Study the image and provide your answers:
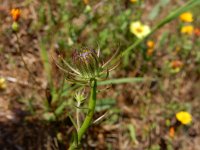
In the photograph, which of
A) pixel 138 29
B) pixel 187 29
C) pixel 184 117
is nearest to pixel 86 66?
pixel 184 117

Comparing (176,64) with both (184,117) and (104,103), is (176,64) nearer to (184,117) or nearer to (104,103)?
(184,117)

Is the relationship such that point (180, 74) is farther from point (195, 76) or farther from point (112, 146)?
point (112, 146)

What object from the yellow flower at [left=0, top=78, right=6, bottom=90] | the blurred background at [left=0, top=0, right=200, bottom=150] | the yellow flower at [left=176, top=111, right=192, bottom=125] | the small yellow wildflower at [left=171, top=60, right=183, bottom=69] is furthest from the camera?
the small yellow wildflower at [left=171, top=60, right=183, bottom=69]

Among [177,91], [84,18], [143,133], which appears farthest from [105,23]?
[143,133]

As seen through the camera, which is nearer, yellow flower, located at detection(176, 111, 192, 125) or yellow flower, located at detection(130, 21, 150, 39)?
yellow flower, located at detection(176, 111, 192, 125)

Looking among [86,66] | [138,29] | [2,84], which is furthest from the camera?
[138,29]

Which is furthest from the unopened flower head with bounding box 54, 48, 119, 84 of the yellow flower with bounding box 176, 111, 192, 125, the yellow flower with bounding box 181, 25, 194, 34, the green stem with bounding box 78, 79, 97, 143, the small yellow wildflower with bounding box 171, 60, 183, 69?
the yellow flower with bounding box 181, 25, 194, 34

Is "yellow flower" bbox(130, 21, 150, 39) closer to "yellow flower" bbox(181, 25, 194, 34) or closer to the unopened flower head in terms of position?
"yellow flower" bbox(181, 25, 194, 34)

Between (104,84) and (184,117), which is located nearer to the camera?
(104,84)

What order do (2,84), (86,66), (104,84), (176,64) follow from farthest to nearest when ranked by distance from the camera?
(176,64)
(2,84)
(104,84)
(86,66)

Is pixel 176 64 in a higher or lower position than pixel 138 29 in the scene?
lower
